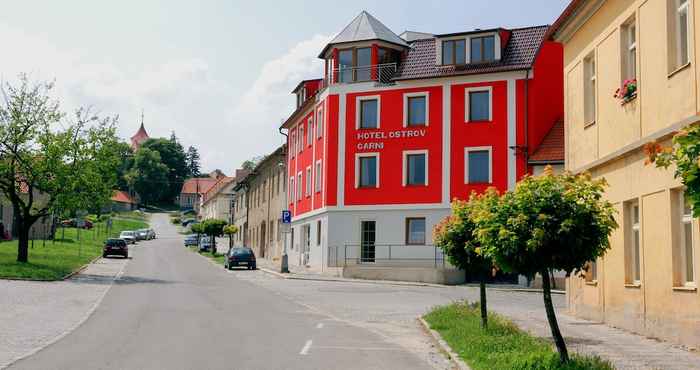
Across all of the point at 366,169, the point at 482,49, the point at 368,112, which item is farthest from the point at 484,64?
the point at 366,169

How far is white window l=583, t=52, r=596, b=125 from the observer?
57.0 feet

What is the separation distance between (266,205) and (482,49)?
28039mm

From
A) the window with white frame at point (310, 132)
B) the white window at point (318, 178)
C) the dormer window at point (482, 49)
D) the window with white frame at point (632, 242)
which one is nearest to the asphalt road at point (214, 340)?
the window with white frame at point (632, 242)

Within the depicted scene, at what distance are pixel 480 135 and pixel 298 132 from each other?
1568cm

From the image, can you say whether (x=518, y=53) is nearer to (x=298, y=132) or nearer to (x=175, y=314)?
(x=298, y=132)

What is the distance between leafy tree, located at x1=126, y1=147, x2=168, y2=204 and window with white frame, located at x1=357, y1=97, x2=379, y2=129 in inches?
3975

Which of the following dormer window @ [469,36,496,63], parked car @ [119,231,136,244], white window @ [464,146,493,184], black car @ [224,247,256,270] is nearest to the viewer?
white window @ [464,146,493,184]

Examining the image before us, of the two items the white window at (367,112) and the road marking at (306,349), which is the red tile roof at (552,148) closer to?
the white window at (367,112)

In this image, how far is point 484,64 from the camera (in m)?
36.9

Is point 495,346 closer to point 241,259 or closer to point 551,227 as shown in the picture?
point 551,227

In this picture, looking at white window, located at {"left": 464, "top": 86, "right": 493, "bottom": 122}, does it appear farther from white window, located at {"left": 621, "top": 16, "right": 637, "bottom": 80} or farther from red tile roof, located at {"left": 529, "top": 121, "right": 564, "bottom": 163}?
white window, located at {"left": 621, "top": 16, "right": 637, "bottom": 80}

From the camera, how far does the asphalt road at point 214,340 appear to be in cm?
1046

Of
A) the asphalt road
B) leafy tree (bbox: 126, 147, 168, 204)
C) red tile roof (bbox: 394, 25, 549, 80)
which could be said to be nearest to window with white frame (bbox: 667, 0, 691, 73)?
the asphalt road

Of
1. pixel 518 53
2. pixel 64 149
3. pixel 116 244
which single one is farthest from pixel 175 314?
pixel 116 244
